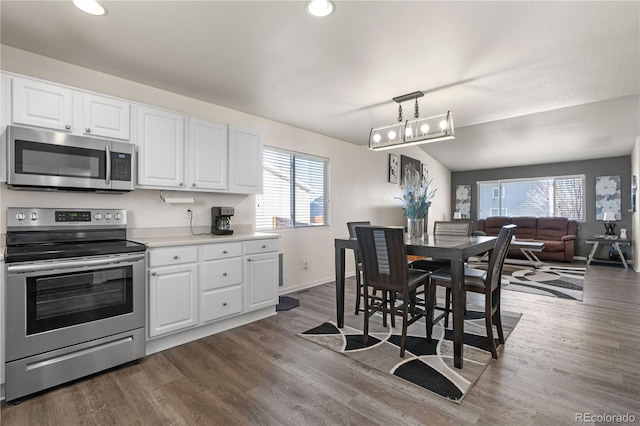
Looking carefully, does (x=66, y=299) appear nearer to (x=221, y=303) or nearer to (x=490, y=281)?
(x=221, y=303)

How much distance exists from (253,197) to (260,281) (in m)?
1.18

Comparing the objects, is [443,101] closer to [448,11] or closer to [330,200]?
[448,11]

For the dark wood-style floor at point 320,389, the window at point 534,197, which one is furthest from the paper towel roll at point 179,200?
the window at point 534,197

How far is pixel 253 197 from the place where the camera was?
3.94m

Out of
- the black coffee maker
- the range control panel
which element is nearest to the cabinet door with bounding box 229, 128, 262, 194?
the black coffee maker

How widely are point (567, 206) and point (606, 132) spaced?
2456 millimetres

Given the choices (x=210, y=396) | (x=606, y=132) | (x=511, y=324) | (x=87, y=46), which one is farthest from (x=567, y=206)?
(x=87, y=46)

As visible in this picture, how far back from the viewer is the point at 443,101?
137 inches

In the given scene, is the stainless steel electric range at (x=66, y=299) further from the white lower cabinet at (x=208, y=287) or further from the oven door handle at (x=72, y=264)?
the white lower cabinet at (x=208, y=287)

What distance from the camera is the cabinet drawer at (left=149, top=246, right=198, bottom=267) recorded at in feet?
8.11

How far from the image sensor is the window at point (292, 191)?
164 inches

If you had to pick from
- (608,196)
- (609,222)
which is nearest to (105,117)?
(609,222)

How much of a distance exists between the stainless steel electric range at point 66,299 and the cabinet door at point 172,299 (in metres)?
0.11

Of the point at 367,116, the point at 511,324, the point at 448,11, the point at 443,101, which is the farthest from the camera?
the point at 367,116
